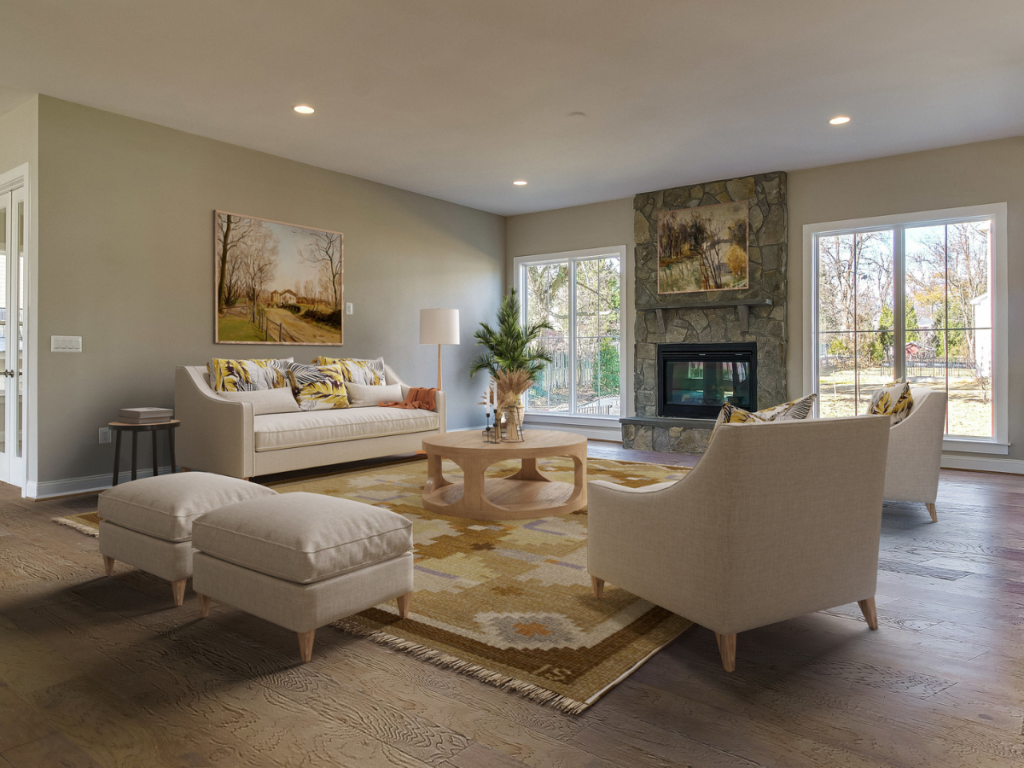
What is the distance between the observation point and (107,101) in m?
4.66

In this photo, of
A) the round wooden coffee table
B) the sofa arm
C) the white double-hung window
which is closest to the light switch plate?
the sofa arm

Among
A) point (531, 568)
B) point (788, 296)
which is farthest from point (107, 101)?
point (788, 296)

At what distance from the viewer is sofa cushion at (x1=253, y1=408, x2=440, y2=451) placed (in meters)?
4.85

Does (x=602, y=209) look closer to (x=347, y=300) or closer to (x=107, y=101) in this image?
(x=347, y=300)

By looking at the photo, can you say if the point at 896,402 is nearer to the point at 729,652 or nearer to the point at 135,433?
the point at 729,652

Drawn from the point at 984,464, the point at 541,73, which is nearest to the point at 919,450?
the point at 984,464

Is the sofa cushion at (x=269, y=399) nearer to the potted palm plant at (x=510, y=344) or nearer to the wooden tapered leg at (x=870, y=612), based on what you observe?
the potted palm plant at (x=510, y=344)

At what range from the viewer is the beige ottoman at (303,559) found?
2.03 meters

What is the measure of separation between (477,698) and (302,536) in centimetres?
70

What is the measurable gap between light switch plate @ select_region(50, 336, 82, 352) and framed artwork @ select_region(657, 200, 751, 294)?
5.33m

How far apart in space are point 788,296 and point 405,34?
451 centimetres

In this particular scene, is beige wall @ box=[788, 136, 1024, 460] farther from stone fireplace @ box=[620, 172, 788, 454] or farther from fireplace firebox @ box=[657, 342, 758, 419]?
fireplace firebox @ box=[657, 342, 758, 419]

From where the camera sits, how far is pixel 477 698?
186cm

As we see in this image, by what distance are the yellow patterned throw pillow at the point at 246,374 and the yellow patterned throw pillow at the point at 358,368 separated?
0.45 metres
